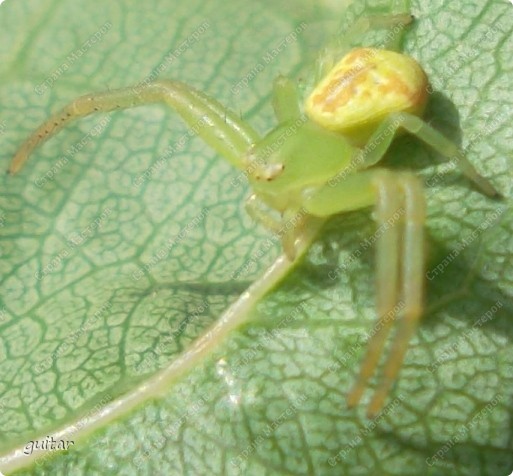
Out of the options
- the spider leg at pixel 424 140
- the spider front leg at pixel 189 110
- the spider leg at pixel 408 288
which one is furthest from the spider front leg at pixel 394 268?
the spider front leg at pixel 189 110

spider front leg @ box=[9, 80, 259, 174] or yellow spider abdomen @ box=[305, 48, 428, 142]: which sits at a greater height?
yellow spider abdomen @ box=[305, 48, 428, 142]

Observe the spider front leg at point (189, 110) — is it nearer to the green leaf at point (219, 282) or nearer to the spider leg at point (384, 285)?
the green leaf at point (219, 282)

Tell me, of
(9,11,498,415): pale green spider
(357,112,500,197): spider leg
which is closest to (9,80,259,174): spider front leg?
(9,11,498,415): pale green spider

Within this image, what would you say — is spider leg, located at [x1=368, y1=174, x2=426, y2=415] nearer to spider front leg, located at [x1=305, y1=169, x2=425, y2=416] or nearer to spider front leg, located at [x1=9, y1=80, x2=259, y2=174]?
spider front leg, located at [x1=305, y1=169, x2=425, y2=416]

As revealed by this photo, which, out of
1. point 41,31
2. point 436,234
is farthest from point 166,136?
point 436,234

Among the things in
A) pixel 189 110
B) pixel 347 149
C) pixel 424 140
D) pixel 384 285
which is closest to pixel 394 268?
pixel 384 285

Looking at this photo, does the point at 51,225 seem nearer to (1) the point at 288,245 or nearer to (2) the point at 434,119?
(1) the point at 288,245
